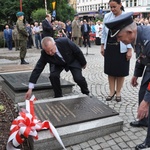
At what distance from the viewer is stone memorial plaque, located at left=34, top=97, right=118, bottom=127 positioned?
11.2 feet

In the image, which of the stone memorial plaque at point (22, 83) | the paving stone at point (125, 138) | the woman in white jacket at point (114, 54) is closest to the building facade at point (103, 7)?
the stone memorial plaque at point (22, 83)

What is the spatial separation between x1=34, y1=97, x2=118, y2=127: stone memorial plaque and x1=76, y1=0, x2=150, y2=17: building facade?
3436 cm

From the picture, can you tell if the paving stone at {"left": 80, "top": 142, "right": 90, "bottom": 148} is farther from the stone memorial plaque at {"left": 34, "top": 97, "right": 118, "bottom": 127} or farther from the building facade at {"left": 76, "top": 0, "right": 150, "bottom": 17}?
the building facade at {"left": 76, "top": 0, "right": 150, "bottom": 17}

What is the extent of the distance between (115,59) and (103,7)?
55.6m

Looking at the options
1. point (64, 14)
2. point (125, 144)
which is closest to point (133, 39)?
point (125, 144)

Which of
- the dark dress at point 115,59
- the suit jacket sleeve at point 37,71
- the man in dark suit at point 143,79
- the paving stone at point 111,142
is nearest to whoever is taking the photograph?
the man in dark suit at point 143,79

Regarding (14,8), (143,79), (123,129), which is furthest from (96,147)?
(14,8)

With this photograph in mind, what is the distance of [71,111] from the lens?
3.71 metres

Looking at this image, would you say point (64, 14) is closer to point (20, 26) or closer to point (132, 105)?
point (20, 26)

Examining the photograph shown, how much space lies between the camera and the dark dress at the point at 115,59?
4574mm

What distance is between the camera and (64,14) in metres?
30.4

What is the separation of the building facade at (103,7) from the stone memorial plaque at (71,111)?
34361 millimetres

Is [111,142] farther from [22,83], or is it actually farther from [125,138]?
[22,83]

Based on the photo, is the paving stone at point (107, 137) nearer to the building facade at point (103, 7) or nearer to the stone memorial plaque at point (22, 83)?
the stone memorial plaque at point (22, 83)
